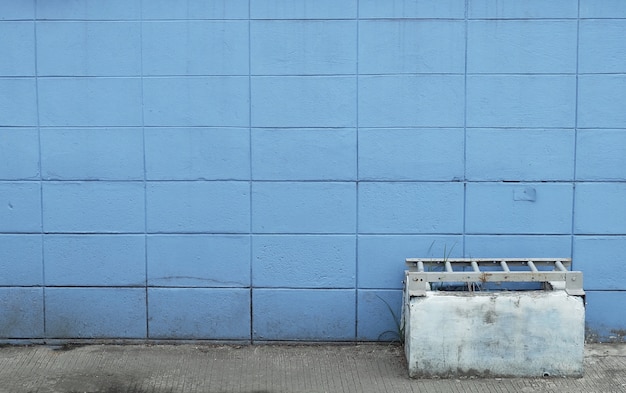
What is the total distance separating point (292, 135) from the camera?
522 cm

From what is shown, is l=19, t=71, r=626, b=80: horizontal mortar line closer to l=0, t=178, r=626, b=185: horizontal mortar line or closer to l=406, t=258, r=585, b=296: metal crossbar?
l=0, t=178, r=626, b=185: horizontal mortar line

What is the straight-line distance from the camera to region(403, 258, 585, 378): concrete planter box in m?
4.72

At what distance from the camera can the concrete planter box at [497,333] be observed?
4719 mm

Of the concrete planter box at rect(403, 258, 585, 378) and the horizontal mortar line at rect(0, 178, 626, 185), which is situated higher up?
the horizontal mortar line at rect(0, 178, 626, 185)

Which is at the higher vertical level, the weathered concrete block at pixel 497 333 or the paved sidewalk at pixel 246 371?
the weathered concrete block at pixel 497 333

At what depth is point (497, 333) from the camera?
4734mm

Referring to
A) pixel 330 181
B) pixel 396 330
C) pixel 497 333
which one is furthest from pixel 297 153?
pixel 497 333

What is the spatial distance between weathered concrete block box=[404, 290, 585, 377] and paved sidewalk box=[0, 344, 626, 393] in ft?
0.28

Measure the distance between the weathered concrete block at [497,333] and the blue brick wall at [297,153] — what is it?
0.58m

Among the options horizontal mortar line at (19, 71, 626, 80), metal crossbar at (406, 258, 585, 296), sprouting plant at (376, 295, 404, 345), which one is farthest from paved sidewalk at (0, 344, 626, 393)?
horizontal mortar line at (19, 71, 626, 80)

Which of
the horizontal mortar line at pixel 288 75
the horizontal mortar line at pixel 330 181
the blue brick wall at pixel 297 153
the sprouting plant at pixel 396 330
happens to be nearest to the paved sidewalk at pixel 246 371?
the sprouting plant at pixel 396 330

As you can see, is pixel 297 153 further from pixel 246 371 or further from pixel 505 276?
pixel 505 276

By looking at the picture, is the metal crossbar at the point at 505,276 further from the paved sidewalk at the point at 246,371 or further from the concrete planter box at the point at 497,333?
the paved sidewalk at the point at 246,371

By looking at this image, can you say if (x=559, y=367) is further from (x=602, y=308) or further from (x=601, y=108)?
(x=601, y=108)
